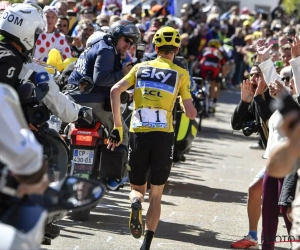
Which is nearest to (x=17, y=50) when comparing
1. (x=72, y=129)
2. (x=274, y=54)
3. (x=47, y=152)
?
(x=47, y=152)

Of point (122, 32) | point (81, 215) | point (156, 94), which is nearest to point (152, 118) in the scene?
point (156, 94)

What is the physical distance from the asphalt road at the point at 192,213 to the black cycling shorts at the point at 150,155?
0.66 metres

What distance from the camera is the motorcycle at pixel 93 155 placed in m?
9.54

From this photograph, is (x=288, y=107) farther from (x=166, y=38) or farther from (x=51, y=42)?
(x=51, y=42)

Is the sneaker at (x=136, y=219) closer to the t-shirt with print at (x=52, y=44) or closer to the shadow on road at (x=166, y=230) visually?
the shadow on road at (x=166, y=230)

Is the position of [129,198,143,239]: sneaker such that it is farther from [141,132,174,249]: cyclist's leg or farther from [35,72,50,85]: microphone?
[35,72,50,85]: microphone

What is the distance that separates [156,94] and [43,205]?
382cm

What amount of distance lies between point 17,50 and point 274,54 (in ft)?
21.8

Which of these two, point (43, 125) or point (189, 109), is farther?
point (189, 109)

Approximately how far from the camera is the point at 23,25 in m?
7.56

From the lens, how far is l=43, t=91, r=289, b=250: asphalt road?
351 inches

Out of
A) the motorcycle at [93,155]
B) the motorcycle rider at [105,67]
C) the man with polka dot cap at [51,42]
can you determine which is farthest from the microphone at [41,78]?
the man with polka dot cap at [51,42]

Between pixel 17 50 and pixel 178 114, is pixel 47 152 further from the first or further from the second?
pixel 178 114

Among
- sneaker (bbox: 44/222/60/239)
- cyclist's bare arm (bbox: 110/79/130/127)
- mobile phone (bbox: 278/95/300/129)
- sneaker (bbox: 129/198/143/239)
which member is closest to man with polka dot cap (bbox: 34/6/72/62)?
cyclist's bare arm (bbox: 110/79/130/127)
